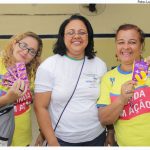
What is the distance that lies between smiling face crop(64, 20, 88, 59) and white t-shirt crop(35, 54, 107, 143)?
67 millimetres

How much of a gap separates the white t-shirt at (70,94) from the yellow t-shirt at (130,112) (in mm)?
72

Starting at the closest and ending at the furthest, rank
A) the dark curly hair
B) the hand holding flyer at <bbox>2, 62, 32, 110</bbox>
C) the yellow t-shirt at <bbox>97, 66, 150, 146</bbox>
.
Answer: the yellow t-shirt at <bbox>97, 66, 150, 146</bbox>
the hand holding flyer at <bbox>2, 62, 32, 110</bbox>
the dark curly hair

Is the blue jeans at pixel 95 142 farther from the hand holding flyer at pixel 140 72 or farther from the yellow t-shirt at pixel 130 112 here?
the hand holding flyer at pixel 140 72

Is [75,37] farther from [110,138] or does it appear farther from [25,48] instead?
[110,138]

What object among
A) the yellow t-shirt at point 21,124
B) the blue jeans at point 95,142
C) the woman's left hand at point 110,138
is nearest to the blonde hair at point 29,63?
the yellow t-shirt at point 21,124

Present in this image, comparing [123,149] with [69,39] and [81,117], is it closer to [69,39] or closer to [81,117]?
[81,117]

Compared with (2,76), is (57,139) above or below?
below

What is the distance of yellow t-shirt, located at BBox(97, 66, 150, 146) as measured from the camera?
54.9 inches

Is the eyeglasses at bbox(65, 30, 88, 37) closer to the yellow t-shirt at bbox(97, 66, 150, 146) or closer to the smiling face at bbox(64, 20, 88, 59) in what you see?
the smiling face at bbox(64, 20, 88, 59)

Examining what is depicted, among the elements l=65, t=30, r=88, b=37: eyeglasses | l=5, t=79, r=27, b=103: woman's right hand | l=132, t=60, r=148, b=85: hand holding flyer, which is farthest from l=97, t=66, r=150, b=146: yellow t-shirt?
l=5, t=79, r=27, b=103: woman's right hand

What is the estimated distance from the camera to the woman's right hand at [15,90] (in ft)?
4.72

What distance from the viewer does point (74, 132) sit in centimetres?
154

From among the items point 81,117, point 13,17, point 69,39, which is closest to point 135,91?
point 81,117

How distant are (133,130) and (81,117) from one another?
0.94 feet
